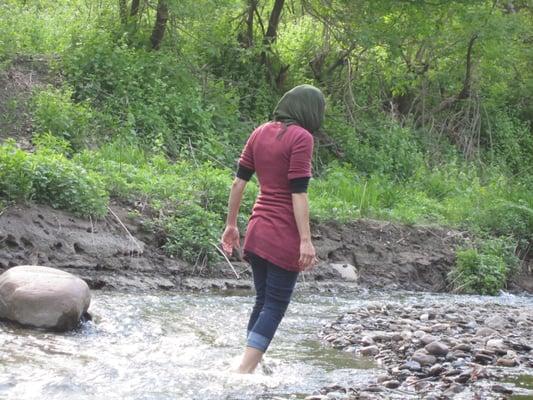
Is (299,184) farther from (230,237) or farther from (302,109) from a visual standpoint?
(230,237)

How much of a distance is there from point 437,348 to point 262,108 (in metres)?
10.7

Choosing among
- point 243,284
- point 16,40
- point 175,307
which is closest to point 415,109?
point 16,40

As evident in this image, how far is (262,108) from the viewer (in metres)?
17.3

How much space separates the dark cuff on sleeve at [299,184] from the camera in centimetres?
573

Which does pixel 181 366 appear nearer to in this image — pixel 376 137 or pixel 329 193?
pixel 329 193

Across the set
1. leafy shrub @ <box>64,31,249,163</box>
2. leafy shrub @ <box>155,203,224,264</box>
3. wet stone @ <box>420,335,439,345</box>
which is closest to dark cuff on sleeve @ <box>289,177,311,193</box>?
wet stone @ <box>420,335,439,345</box>

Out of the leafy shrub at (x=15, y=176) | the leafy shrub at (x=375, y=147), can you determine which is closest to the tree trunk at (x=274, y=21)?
the leafy shrub at (x=375, y=147)

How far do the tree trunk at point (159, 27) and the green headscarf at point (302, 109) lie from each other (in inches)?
417

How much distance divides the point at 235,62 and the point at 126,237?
781 centimetres

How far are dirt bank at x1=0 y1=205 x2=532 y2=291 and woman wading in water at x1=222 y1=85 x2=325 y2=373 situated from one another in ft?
13.7

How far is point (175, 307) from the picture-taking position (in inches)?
358

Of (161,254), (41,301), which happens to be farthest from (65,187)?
(41,301)

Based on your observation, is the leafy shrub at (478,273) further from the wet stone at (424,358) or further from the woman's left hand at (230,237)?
the woman's left hand at (230,237)

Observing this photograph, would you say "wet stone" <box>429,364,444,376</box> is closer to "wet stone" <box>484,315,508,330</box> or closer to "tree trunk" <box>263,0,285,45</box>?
"wet stone" <box>484,315,508,330</box>
